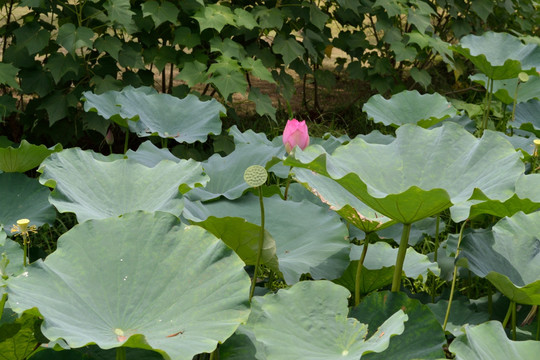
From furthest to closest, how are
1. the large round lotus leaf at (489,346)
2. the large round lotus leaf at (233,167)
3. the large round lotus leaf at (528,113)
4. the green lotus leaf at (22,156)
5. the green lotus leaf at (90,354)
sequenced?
the large round lotus leaf at (528,113)
the green lotus leaf at (22,156)
the large round lotus leaf at (233,167)
the green lotus leaf at (90,354)
the large round lotus leaf at (489,346)

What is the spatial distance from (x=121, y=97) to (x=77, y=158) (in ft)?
2.34

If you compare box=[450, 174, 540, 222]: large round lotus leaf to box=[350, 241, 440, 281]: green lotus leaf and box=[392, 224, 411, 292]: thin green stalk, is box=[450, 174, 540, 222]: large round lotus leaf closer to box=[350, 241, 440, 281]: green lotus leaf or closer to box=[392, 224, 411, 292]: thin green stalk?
box=[392, 224, 411, 292]: thin green stalk

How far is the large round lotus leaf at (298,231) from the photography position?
4.90 feet

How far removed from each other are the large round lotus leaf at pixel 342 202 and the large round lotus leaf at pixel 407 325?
0.16 meters

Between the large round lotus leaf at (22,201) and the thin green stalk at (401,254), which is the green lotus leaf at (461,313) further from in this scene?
the large round lotus leaf at (22,201)

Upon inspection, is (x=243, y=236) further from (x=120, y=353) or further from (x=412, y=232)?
(x=412, y=232)

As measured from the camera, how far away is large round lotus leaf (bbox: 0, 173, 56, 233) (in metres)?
1.90

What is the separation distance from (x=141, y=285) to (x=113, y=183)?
0.45 metres

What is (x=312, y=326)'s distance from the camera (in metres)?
1.20

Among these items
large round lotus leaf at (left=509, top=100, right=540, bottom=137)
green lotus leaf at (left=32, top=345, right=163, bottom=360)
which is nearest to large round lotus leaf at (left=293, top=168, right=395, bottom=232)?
green lotus leaf at (left=32, top=345, right=163, bottom=360)

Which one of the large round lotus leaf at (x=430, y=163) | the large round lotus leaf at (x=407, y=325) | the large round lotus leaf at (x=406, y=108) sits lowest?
the large round lotus leaf at (x=406, y=108)

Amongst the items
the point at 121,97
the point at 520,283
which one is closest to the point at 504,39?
the point at 121,97

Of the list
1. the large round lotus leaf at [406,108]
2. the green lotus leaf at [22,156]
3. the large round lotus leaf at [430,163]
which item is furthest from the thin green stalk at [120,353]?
the large round lotus leaf at [406,108]

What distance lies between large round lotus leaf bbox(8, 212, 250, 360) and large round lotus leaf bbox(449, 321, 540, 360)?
35cm
